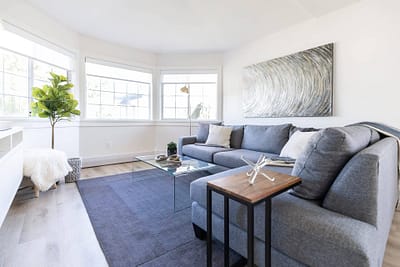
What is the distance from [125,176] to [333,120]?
322 cm

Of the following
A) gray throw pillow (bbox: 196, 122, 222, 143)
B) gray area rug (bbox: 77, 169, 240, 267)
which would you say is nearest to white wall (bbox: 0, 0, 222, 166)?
gray throw pillow (bbox: 196, 122, 222, 143)

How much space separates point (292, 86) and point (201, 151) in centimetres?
176

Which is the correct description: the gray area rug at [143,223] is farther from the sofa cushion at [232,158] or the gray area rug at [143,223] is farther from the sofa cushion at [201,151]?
the sofa cushion at [232,158]

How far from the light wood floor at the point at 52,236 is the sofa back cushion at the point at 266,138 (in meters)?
1.35

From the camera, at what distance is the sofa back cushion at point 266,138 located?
9.06ft

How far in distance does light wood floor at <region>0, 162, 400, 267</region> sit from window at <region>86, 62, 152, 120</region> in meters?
2.08

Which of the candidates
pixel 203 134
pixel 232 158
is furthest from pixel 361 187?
pixel 203 134

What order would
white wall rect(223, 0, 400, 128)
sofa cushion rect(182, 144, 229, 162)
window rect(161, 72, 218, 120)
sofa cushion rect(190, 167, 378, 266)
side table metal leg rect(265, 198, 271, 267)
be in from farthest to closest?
window rect(161, 72, 218, 120) → sofa cushion rect(182, 144, 229, 162) → white wall rect(223, 0, 400, 128) → side table metal leg rect(265, 198, 271, 267) → sofa cushion rect(190, 167, 378, 266)

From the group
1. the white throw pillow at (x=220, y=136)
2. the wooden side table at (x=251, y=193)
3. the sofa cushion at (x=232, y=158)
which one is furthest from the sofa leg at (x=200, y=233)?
the white throw pillow at (x=220, y=136)

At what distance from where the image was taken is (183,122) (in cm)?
448

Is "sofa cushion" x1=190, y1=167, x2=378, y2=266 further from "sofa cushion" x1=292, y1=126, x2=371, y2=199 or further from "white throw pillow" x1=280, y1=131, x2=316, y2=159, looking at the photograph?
"white throw pillow" x1=280, y1=131, x2=316, y2=159

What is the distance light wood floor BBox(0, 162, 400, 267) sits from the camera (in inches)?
50.1

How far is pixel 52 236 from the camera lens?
153 centimetres

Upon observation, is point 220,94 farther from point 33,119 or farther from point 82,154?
point 33,119
